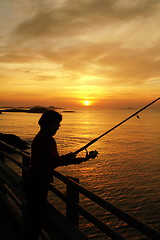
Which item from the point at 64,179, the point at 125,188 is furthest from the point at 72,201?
the point at 125,188

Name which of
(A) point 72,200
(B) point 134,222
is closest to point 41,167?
(A) point 72,200

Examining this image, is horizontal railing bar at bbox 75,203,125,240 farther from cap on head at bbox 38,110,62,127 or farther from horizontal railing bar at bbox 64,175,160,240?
cap on head at bbox 38,110,62,127

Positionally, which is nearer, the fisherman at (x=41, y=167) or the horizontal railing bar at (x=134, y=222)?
the horizontal railing bar at (x=134, y=222)

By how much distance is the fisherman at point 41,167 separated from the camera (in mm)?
2947

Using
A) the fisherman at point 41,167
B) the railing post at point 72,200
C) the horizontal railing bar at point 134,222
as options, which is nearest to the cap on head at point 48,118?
the fisherman at point 41,167

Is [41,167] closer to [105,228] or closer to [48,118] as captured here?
[48,118]

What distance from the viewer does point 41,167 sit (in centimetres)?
297

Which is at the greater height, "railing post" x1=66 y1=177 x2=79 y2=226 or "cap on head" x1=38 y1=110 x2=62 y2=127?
"cap on head" x1=38 y1=110 x2=62 y2=127

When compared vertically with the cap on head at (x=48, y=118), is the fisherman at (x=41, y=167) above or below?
below

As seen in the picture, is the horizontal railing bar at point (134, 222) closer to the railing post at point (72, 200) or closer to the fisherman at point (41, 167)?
the railing post at point (72, 200)

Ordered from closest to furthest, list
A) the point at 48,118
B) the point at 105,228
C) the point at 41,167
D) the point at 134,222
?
the point at 134,222 → the point at 105,228 → the point at 41,167 → the point at 48,118

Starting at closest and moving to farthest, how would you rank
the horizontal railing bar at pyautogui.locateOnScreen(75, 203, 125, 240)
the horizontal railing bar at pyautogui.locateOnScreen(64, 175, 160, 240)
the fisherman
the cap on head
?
the horizontal railing bar at pyautogui.locateOnScreen(64, 175, 160, 240)
the horizontal railing bar at pyautogui.locateOnScreen(75, 203, 125, 240)
the fisherman
the cap on head

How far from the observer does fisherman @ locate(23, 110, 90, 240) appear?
295cm

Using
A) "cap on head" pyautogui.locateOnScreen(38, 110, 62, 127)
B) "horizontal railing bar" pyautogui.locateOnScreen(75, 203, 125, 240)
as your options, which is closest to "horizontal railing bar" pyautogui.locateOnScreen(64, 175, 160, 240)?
"horizontal railing bar" pyautogui.locateOnScreen(75, 203, 125, 240)
